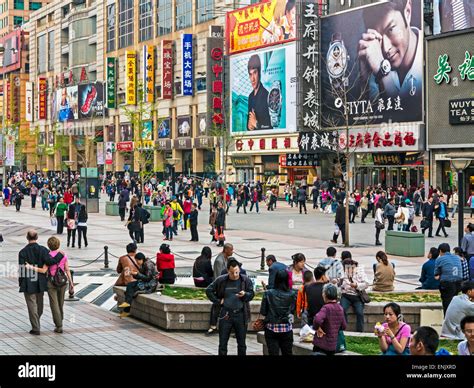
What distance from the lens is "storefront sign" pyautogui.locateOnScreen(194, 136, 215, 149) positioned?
242ft

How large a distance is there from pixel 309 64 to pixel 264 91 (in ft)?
20.4

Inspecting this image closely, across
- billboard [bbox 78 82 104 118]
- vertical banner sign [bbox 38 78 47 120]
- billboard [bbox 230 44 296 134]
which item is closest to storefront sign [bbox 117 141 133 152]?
billboard [bbox 78 82 104 118]

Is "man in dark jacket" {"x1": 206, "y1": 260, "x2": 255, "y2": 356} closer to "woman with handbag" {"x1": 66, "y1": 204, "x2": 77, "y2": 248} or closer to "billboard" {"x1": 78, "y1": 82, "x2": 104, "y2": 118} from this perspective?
"woman with handbag" {"x1": 66, "y1": 204, "x2": 77, "y2": 248}

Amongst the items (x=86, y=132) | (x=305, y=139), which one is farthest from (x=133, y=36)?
(x=305, y=139)

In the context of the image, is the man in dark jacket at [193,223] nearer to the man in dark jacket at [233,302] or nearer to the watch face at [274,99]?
the man in dark jacket at [233,302]

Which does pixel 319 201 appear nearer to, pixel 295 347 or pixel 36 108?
pixel 295 347

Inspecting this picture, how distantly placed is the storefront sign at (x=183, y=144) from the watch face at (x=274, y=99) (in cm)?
1454

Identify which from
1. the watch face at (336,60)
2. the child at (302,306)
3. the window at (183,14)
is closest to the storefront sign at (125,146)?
the window at (183,14)

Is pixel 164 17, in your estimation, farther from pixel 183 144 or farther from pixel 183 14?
pixel 183 144

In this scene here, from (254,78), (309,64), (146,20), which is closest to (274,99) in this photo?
(254,78)

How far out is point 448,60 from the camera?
4797cm

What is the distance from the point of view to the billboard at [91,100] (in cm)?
9925

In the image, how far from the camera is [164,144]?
3246 inches
